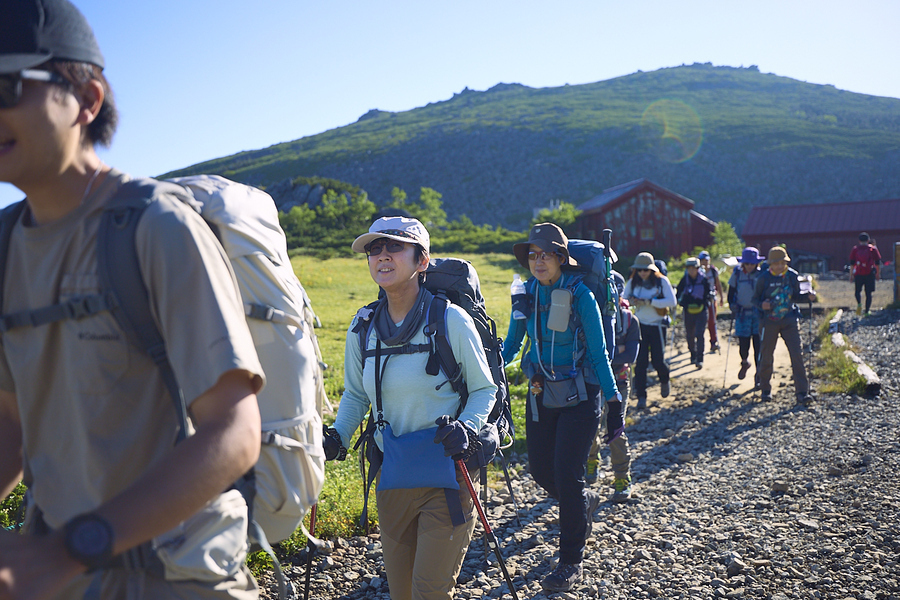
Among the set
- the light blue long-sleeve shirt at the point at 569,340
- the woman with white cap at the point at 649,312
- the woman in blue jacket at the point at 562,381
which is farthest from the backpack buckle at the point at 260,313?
the woman with white cap at the point at 649,312

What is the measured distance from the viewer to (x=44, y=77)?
4.49 ft

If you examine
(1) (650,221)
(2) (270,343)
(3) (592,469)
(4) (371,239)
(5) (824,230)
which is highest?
(4) (371,239)

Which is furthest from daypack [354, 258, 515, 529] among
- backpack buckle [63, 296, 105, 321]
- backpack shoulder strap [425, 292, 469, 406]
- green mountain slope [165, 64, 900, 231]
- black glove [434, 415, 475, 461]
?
green mountain slope [165, 64, 900, 231]

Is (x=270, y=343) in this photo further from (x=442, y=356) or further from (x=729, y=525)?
(x=729, y=525)

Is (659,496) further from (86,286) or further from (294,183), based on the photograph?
(294,183)

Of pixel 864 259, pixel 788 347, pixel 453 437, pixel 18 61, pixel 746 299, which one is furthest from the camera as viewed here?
pixel 864 259

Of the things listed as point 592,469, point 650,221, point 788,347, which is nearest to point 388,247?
point 592,469

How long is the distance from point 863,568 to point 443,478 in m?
3.70

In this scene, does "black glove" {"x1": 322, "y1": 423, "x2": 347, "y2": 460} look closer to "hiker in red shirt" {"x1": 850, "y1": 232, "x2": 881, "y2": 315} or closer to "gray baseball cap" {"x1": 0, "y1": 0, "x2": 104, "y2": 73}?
"gray baseball cap" {"x1": 0, "y1": 0, "x2": 104, "y2": 73}

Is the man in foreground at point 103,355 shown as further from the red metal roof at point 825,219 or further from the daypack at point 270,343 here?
the red metal roof at point 825,219

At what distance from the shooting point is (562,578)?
16.4ft

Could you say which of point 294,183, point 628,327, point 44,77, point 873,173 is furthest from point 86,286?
point 873,173

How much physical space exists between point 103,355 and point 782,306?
1000 centimetres

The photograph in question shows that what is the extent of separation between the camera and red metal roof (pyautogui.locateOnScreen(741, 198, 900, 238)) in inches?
1795
